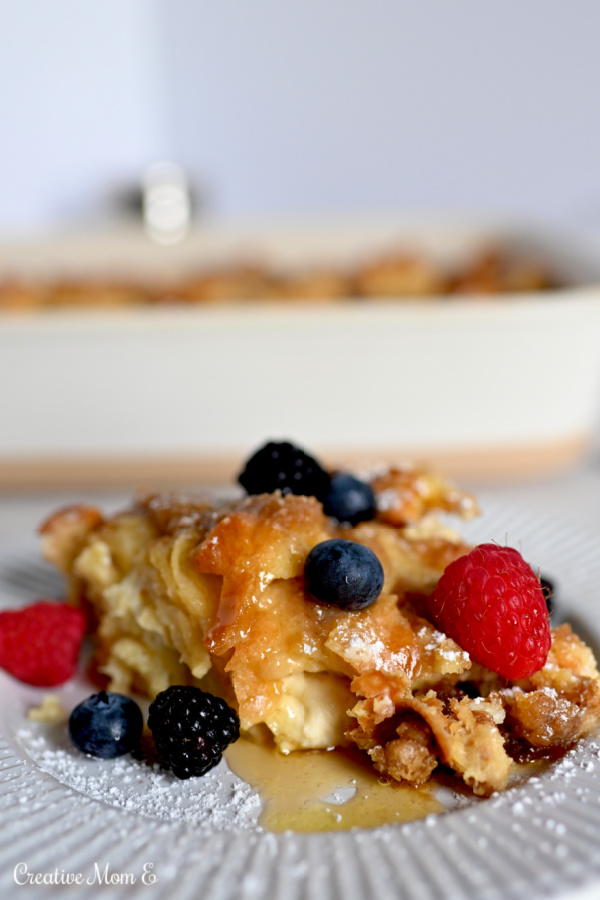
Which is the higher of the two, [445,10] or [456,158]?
[445,10]

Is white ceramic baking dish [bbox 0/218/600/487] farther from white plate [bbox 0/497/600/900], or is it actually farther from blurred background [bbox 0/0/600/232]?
blurred background [bbox 0/0/600/232]

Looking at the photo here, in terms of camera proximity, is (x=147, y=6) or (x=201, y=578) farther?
(x=147, y=6)

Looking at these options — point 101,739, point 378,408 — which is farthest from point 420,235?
point 101,739

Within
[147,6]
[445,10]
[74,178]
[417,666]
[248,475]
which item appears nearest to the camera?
[417,666]

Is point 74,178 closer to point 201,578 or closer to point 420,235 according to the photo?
point 420,235

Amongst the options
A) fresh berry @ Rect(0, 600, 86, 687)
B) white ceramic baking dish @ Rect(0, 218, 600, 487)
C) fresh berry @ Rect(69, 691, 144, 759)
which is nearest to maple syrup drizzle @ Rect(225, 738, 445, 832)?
fresh berry @ Rect(69, 691, 144, 759)

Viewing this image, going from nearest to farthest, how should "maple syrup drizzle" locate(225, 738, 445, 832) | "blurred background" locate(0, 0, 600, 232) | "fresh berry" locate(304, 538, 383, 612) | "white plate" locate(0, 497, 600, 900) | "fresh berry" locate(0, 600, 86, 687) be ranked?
"white plate" locate(0, 497, 600, 900)
"maple syrup drizzle" locate(225, 738, 445, 832)
"fresh berry" locate(304, 538, 383, 612)
"fresh berry" locate(0, 600, 86, 687)
"blurred background" locate(0, 0, 600, 232)
